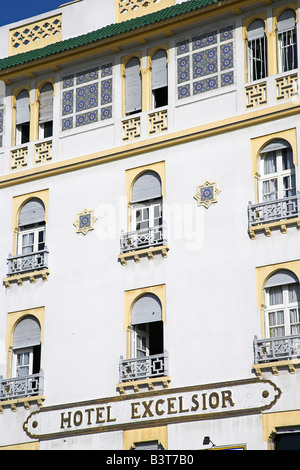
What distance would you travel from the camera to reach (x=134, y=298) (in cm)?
2739

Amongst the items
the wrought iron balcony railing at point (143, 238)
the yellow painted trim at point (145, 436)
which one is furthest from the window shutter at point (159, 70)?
the yellow painted trim at point (145, 436)

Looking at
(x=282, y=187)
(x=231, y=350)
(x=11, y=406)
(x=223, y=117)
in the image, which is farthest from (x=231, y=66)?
(x=11, y=406)

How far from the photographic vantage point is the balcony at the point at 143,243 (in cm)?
2742

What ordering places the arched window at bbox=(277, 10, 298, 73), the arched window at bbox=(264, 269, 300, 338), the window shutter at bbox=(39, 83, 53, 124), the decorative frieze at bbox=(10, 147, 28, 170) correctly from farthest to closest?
the window shutter at bbox=(39, 83, 53, 124) → the decorative frieze at bbox=(10, 147, 28, 170) → the arched window at bbox=(277, 10, 298, 73) → the arched window at bbox=(264, 269, 300, 338)

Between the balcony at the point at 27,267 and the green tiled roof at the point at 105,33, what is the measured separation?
5.75 meters

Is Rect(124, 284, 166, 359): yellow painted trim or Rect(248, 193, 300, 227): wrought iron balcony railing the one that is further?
Rect(124, 284, 166, 359): yellow painted trim

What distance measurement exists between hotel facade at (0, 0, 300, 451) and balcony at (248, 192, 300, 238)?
44mm

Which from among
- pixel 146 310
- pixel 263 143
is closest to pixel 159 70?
pixel 263 143

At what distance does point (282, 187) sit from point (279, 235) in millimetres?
1384

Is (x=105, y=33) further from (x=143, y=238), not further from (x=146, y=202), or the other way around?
(x=143, y=238)

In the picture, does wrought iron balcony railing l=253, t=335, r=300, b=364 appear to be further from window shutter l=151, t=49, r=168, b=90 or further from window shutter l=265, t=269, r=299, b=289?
window shutter l=151, t=49, r=168, b=90

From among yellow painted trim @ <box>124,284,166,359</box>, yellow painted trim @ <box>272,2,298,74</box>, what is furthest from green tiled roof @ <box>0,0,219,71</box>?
yellow painted trim @ <box>124,284,166,359</box>

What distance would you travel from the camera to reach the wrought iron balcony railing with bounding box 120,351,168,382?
26234 millimetres

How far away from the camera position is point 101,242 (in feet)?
93.6
